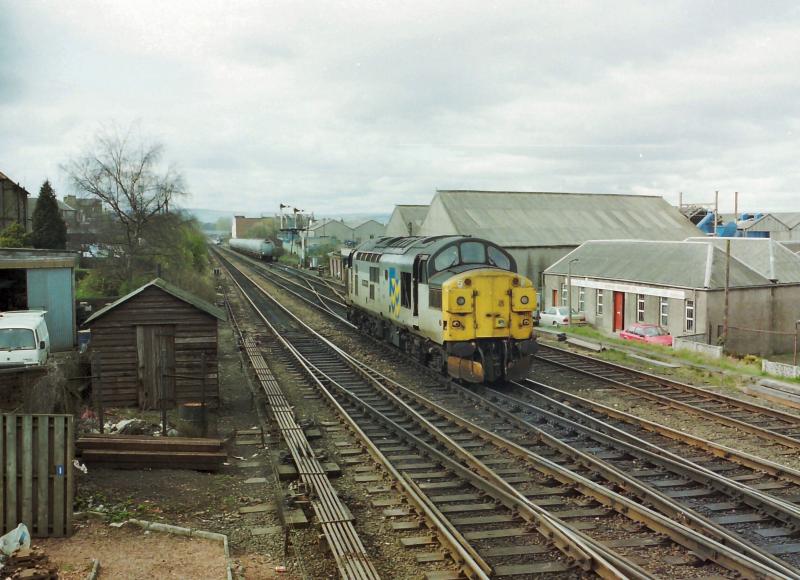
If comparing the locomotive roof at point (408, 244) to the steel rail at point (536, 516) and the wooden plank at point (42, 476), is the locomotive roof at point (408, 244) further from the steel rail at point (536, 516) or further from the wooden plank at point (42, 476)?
the wooden plank at point (42, 476)

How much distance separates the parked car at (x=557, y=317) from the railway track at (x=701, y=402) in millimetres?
14483

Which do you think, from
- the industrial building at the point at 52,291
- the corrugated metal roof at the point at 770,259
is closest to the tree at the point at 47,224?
the industrial building at the point at 52,291

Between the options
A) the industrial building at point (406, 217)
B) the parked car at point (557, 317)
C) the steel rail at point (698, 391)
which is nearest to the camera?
the steel rail at point (698, 391)

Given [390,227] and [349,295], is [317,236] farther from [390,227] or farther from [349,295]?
[349,295]

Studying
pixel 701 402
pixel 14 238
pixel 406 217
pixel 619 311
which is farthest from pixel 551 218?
pixel 701 402

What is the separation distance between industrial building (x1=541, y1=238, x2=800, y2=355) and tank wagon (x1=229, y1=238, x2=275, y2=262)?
52.1m

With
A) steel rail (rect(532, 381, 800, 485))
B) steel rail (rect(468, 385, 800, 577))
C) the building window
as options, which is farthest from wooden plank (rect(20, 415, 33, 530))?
the building window

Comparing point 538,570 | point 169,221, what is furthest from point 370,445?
point 169,221

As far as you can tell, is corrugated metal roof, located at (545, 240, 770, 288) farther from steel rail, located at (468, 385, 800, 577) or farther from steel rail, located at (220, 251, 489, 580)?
steel rail, located at (220, 251, 489, 580)

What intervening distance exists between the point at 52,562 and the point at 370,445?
232 inches

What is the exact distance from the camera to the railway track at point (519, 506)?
26.7 feet

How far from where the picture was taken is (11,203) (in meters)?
54.6

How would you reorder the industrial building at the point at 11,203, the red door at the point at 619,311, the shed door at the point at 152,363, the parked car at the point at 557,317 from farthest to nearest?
1. the industrial building at the point at 11,203
2. the red door at the point at 619,311
3. the parked car at the point at 557,317
4. the shed door at the point at 152,363

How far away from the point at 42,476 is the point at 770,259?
1414 inches
